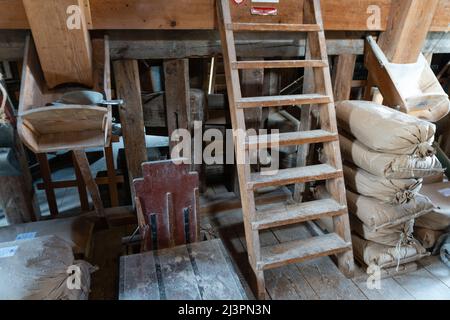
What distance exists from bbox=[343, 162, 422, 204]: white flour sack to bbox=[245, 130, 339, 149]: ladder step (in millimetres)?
322

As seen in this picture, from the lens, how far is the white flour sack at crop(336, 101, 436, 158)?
5.11 ft

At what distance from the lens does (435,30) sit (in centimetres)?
231

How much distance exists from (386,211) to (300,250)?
0.55 m

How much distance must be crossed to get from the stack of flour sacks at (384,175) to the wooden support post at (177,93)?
1.06 meters

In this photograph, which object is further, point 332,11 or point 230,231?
point 230,231

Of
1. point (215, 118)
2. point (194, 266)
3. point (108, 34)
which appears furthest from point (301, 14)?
point (194, 266)

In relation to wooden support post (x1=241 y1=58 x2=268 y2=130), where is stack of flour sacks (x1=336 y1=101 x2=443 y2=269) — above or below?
below

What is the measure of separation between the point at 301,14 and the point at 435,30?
3.80 ft

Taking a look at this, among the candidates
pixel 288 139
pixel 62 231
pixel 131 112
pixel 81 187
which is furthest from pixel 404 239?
pixel 81 187

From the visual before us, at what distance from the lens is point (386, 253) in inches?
73.3

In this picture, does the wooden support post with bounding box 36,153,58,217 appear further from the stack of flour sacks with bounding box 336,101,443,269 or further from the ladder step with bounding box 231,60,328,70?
the stack of flour sacks with bounding box 336,101,443,269

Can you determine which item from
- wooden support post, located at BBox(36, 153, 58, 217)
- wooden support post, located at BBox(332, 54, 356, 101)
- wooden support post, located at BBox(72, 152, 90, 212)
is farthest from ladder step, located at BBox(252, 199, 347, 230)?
wooden support post, located at BBox(36, 153, 58, 217)
